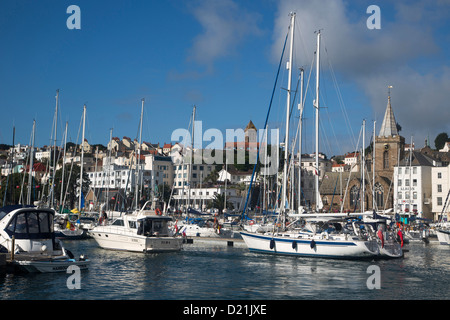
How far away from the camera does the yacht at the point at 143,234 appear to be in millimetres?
42756

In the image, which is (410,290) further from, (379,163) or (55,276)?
(379,163)

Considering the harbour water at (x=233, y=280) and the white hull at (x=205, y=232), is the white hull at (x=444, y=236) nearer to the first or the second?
the harbour water at (x=233, y=280)

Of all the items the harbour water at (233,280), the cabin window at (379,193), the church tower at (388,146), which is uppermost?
the church tower at (388,146)

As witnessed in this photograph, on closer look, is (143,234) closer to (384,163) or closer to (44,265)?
(44,265)

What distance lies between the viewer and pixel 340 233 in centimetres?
4081

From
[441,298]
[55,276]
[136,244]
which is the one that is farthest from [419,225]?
[55,276]

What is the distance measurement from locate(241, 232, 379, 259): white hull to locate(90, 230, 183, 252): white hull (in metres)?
8.37

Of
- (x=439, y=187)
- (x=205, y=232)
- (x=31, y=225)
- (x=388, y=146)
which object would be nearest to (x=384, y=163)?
(x=388, y=146)

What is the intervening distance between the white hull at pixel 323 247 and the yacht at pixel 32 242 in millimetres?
17083

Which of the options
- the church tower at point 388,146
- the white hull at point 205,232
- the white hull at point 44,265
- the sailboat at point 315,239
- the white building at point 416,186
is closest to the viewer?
the white hull at point 44,265

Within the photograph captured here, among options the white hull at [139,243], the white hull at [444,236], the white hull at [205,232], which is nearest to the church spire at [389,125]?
the white hull at [444,236]
